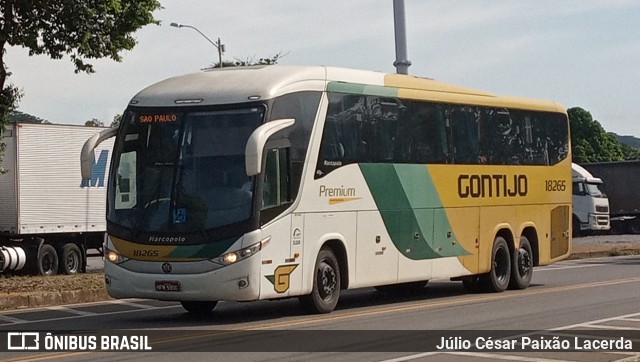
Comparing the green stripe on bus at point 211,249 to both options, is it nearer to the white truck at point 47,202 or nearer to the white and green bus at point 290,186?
the white and green bus at point 290,186

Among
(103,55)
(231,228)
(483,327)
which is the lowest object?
(483,327)

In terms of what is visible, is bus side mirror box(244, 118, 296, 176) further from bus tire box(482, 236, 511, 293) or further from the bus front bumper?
bus tire box(482, 236, 511, 293)

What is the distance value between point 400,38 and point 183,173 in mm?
12043

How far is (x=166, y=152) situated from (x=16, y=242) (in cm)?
1605

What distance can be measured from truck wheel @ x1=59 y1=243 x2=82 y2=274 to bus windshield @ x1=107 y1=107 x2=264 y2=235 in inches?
609

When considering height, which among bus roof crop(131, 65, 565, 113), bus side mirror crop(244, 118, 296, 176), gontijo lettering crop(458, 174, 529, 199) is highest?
bus roof crop(131, 65, 565, 113)

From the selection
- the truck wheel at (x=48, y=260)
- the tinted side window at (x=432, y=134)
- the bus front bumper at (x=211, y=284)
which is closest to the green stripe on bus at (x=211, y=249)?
the bus front bumper at (x=211, y=284)

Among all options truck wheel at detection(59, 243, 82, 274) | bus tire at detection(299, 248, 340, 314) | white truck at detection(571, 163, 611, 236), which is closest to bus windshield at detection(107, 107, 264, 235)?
bus tire at detection(299, 248, 340, 314)

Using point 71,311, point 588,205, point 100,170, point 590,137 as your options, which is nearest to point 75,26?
point 71,311

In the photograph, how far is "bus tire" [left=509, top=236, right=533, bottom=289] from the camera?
23.6m

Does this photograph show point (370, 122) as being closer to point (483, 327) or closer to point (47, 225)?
point (483, 327)

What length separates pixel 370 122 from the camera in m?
19.6

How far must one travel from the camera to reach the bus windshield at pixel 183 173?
16953mm

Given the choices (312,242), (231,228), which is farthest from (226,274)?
(312,242)
